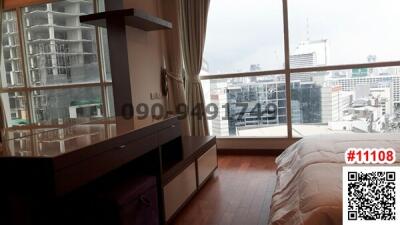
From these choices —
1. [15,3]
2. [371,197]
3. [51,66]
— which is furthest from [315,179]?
[15,3]

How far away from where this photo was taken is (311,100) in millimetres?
4156

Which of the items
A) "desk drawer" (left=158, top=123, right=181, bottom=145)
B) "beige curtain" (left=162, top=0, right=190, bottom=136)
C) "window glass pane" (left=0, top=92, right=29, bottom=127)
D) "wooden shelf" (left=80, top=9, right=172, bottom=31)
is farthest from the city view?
"window glass pane" (left=0, top=92, right=29, bottom=127)

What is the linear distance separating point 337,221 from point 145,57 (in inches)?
112

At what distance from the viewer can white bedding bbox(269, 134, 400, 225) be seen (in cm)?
141

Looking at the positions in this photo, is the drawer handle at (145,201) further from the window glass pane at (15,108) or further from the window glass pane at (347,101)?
the window glass pane at (347,101)

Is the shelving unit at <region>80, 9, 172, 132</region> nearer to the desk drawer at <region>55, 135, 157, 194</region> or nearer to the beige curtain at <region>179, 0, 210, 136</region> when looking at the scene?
the desk drawer at <region>55, 135, 157, 194</region>

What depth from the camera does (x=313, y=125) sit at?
4.21m

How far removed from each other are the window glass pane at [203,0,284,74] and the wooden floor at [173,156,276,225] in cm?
134

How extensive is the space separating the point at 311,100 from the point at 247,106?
2.75 feet

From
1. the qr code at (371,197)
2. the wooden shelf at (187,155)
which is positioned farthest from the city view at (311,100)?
the qr code at (371,197)

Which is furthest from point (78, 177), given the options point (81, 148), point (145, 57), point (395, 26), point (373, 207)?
point (395, 26)

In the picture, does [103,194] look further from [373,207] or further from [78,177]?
[373,207]

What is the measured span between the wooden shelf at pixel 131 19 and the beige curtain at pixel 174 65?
1.90ft

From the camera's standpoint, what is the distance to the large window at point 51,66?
6.31 feet
